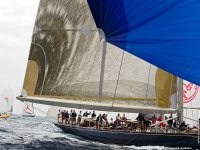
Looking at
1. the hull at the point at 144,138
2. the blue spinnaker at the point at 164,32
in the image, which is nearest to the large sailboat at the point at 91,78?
the hull at the point at 144,138

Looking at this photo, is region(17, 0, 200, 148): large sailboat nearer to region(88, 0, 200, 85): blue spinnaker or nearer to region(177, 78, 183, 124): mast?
region(177, 78, 183, 124): mast

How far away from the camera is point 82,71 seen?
26250mm

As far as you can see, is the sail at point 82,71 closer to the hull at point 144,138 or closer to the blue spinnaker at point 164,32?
the hull at point 144,138

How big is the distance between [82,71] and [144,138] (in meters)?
5.44

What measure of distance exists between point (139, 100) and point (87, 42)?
4.92 m

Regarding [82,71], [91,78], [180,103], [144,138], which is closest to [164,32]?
[180,103]

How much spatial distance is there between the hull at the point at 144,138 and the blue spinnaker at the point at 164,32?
10162 mm

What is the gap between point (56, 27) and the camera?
2797 cm

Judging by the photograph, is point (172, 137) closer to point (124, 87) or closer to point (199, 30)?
point (124, 87)

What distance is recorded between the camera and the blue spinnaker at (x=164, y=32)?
1385cm

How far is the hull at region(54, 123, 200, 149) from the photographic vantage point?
23375 millimetres

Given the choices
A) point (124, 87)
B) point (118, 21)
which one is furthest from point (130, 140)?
point (118, 21)

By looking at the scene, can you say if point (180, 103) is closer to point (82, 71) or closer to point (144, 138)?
point (144, 138)

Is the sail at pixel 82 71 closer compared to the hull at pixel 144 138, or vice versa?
the hull at pixel 144 138
